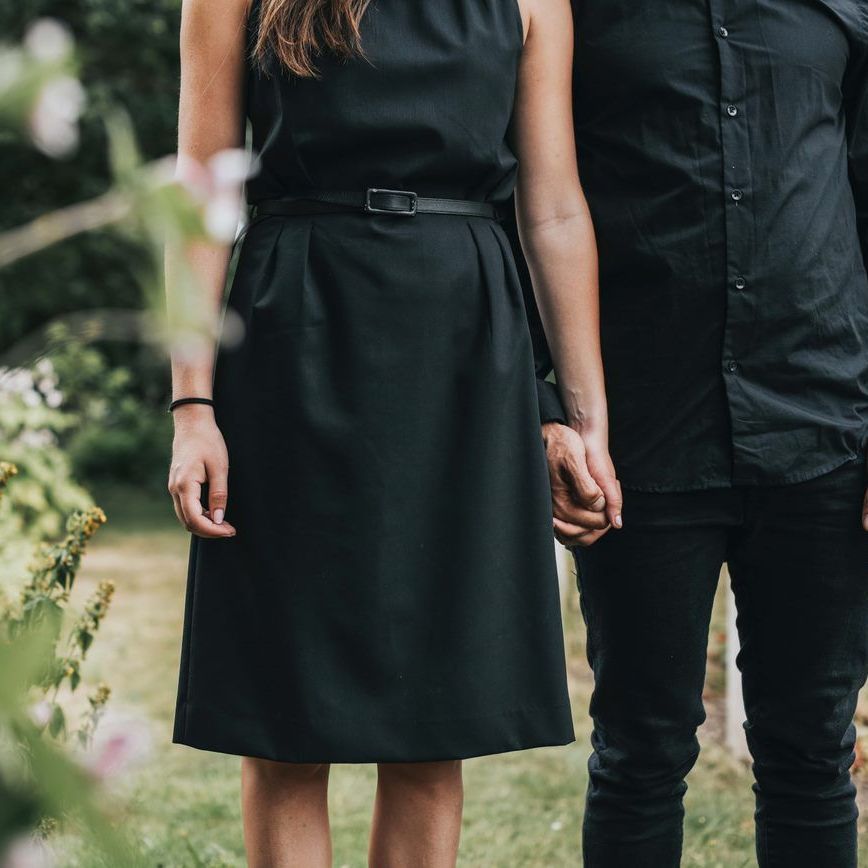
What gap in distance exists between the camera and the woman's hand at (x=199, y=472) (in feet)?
6.14

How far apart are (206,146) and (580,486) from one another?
778mm

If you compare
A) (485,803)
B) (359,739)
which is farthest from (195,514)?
(485,803)

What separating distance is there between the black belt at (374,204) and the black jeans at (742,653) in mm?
567

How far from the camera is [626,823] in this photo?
7.29 feet

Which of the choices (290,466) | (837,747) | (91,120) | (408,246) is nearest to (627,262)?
(408,246)

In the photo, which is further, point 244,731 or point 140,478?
point 140,478

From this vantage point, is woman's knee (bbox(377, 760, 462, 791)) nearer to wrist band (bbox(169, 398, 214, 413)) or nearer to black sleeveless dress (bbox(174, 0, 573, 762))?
black sleeveless dress (bbox(174, 0, 573, 762))

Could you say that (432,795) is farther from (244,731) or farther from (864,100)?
(864,100)

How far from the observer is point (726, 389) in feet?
6.91

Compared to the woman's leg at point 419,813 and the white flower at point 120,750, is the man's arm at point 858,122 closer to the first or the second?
the woman's leg at point 419,813

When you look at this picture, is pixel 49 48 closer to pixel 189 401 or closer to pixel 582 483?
pixel 189 401

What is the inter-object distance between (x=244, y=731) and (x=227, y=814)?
2.09 m

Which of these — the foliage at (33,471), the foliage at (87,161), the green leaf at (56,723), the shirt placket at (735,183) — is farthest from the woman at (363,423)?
the foliage at (87,161)

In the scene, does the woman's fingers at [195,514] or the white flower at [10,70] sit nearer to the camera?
the white flower at [10,70]
